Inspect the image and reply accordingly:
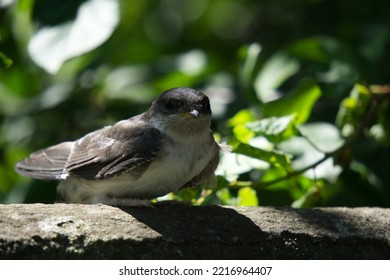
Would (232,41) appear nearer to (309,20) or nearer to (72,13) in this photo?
(309,20)

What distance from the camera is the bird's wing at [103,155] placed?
3674mm

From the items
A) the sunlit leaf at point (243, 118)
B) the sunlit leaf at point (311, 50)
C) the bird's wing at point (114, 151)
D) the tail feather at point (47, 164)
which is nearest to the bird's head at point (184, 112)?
the bird's wing at point (114, 151)

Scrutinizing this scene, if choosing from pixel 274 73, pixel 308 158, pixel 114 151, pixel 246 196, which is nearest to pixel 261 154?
pixel 246 196

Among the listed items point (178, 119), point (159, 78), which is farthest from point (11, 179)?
point (178, 119)

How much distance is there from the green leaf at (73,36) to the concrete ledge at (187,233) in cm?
92

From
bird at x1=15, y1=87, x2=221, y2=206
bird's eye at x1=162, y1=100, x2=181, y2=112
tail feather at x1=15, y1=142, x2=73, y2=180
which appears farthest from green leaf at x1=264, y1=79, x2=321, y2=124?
tail feather at x1=15, y1=142, x2=73, y2=180

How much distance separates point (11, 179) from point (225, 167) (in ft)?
8.08

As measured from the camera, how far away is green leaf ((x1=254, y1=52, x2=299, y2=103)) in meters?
4.85

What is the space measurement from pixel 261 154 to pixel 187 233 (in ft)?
2.83

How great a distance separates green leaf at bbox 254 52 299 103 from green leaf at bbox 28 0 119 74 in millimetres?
1358

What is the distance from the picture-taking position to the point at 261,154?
384cm

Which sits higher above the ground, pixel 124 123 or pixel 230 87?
pixel 124 123

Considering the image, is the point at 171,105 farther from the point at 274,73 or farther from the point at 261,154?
the point at 274,73

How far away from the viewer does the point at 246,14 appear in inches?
320
